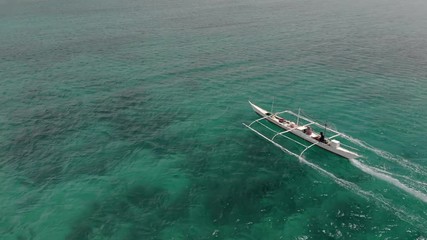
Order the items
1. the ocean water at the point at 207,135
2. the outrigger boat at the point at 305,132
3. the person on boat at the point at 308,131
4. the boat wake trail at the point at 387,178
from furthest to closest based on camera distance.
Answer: the person on boat at the point at 308,131, the outrigger boat at the point at 305,132, the boat wake trail at the point at 387,178, the ocean water at the point at 207,135

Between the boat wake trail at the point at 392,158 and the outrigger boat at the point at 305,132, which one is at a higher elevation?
the outrigger boat at the point at 305,132

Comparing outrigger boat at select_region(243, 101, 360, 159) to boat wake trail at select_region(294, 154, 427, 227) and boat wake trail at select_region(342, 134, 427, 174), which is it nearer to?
boat wake trail at select_region(342, 134, 427, 174)

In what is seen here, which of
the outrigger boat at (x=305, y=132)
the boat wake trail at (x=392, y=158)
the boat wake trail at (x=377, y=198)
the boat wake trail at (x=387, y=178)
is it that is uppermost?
the outrigger boat at (x=305, y=132)

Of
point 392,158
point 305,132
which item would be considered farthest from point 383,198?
point 305,132

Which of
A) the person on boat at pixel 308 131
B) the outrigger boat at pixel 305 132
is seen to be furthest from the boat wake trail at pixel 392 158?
the person on boat at pixel 308 131

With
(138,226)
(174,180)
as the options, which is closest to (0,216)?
(138,226)

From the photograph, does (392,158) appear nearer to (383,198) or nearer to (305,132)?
(383,198)

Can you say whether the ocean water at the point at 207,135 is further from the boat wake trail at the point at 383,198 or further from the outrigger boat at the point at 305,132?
the outrigger boat at the point at 305,132

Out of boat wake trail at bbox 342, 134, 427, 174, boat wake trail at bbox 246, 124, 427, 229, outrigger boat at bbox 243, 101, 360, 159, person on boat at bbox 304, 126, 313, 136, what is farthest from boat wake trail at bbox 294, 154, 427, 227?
boat wake trail at bbox 342, 134, 427, 174
